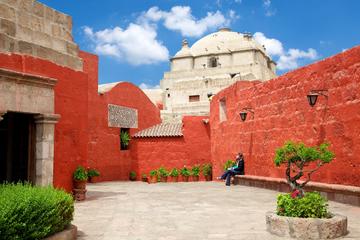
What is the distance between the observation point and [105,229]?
5754 millimetres

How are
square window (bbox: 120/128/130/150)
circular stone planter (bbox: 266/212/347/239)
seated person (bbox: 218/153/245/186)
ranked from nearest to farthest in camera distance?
1. circular stone planter (bbox: 266/212/347/239)
2. seated person (bbox: 218/153/245/186)
3. square window (bbox: 120/128/130/150)

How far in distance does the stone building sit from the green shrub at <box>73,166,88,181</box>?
80.4 feet

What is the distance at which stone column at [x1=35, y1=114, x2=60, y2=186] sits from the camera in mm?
7816

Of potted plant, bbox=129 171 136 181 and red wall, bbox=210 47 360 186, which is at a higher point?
red wall, bbox=210 47 360 186

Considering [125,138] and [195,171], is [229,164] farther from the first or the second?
[125,138]

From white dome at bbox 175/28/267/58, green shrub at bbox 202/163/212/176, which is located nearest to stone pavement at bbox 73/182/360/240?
green shrub at bbox 202/163/212/176

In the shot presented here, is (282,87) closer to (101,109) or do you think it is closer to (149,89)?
(101,109)

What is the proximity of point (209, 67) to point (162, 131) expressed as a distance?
76.2 feet

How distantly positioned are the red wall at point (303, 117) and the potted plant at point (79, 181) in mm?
5453

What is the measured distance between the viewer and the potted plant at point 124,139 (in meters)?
18.0

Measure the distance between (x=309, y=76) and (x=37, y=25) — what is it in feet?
21.1

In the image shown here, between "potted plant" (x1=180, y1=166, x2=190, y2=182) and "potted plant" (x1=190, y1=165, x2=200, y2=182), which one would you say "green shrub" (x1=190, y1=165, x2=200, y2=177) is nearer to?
"potted plant" (x1=190, y1=165, x2=200, y2=182)

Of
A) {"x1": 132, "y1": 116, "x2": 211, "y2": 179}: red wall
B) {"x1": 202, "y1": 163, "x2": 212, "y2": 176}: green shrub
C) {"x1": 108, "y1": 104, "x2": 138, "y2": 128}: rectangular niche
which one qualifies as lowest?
{"x1": 202, "y1": 163, "x2": 212, "y2": 176}: green shrub

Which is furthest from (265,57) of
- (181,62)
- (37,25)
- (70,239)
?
(70,239)
